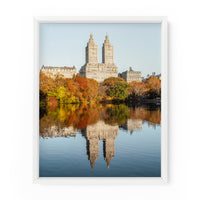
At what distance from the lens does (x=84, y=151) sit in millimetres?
3889

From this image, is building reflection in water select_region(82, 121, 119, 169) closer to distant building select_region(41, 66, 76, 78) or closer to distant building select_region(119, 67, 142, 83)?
distant building select_region(119, 67, 142, 83)

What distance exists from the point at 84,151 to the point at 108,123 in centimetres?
66

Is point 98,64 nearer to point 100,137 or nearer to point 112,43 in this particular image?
point 112,43

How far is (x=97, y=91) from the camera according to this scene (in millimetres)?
4191
